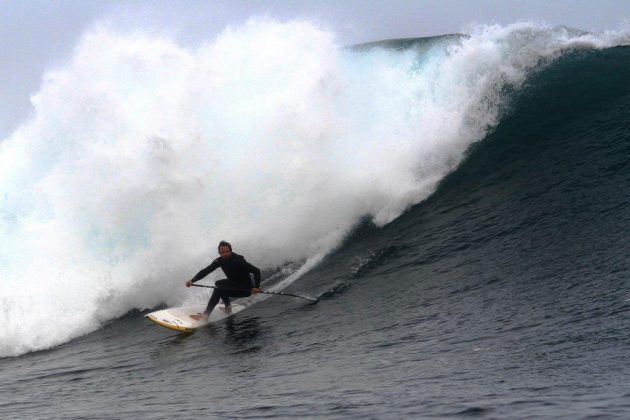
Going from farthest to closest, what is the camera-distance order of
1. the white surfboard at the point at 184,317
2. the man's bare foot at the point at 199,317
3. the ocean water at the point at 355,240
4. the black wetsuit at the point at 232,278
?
1. the black wetsuit at the point at 232,278
2. the man's bare foot at the point at 199,317
3. the white surfboard at the point at 184,317
4. the ocean water at the point at 355,240

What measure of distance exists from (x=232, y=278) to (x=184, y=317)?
101cm

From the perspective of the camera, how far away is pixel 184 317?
1123cm

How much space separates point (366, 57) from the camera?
19859 mm

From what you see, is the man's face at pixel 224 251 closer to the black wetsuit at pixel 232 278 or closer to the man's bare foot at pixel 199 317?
the black wetsuit at pixel 232 278

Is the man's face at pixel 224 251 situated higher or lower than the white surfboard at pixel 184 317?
higher

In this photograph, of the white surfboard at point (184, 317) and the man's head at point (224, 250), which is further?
the man's head at point (224, 250)

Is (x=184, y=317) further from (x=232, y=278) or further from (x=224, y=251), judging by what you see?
(x=224, y=251)

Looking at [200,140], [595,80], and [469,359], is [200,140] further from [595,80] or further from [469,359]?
[469,359]

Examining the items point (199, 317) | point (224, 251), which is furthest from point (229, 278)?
point (199, 317)

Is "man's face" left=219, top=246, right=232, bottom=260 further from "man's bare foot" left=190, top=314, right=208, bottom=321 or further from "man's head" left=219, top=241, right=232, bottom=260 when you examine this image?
"man's bare foot" left=190, top=314, right=208, bottom=321

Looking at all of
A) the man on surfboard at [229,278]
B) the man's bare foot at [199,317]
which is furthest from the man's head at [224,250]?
the man's bare foot at [199,317]

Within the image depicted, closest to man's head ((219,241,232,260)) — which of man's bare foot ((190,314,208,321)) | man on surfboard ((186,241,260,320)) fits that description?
man on surfboard ((186,241,260,320))

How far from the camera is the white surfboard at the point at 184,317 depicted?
10.9 metres

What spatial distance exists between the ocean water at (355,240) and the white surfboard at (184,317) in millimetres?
341
